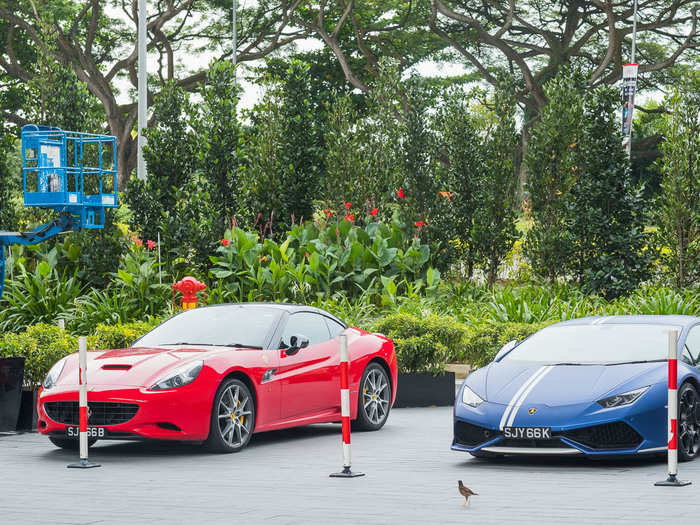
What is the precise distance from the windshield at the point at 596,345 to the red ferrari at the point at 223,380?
2117 mm

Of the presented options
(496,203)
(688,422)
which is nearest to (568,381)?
(688,422)

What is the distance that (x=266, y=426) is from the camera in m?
11.2

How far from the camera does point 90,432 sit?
10.4m

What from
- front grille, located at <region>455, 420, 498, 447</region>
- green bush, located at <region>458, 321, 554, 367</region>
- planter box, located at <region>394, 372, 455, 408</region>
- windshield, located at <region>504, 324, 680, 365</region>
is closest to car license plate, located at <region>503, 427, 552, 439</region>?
front grille, located at <region>455, 420, 498, 447</region>

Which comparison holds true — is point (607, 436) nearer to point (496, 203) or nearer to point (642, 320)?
point (642, 320)

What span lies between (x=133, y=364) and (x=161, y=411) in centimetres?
68

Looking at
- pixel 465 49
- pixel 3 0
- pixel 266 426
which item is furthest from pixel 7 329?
pixel 465 49

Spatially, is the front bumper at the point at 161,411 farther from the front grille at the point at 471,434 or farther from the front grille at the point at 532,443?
the front grille at the point at 532,443

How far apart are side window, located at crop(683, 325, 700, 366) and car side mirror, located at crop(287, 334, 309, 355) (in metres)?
3.65

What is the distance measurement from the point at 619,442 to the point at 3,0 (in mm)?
37123

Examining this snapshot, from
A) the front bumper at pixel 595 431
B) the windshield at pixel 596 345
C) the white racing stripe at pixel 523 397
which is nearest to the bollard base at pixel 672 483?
the front bumper at pixel 595 431

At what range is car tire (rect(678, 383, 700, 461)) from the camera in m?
9.74

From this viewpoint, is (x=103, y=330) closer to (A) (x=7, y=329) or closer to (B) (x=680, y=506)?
(A) (x=7, y=329)

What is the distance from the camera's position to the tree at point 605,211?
68.5 ft
